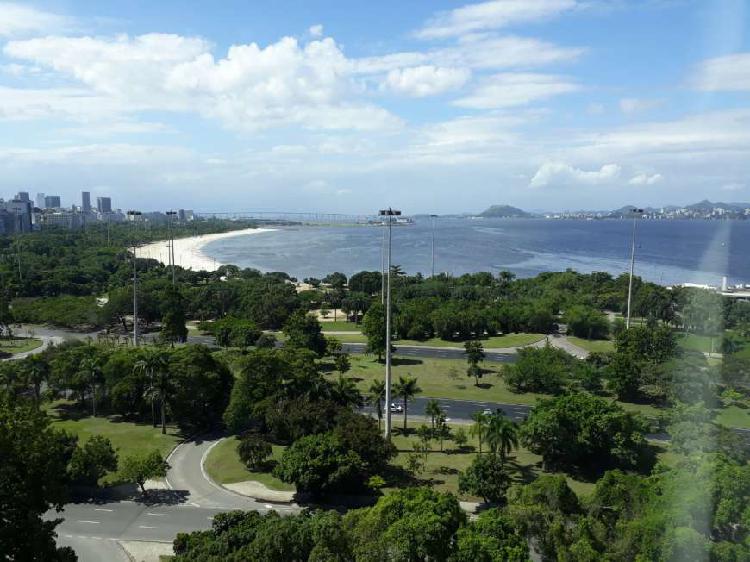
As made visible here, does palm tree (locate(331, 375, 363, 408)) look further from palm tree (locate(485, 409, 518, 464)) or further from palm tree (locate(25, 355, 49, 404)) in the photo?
palm tree (locate(25, 355, 49, 404))

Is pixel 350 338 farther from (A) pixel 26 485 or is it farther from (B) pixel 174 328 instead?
(A) pixel 26 485

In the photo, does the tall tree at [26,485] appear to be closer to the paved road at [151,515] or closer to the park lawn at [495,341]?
the paved road at [151,515]

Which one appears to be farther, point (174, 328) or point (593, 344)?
point (593, 344)

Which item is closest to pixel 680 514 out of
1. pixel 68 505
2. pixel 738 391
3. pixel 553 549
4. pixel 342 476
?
pixel 553 549

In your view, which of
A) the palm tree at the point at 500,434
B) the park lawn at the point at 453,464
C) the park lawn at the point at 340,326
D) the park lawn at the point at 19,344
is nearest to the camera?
the park lawn at the point at 453,464

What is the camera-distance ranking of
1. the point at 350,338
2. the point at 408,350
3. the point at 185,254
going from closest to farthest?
the point at 408,350 → the point at 350,338 → the point at 185,254

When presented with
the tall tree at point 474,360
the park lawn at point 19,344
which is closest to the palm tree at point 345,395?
the tall tree at point 474,360

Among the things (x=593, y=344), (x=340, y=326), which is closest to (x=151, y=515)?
(x=340, y=326)

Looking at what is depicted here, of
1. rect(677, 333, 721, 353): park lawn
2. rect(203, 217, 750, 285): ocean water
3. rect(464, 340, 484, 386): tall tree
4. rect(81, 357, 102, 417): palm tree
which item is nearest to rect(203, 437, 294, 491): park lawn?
rect(81, 357, 102, 417): palm tree
